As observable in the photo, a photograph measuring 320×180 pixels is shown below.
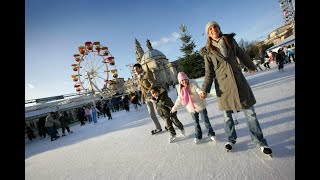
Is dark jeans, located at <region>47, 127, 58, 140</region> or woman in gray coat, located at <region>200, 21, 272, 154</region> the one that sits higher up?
woman in gray coat, located at <region>200, 21, 272, 154</region>

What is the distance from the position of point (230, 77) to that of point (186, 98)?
1.19 metres

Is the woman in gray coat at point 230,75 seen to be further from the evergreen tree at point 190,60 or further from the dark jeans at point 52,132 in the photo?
the evergreen tree at point 190,60

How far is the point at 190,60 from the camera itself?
155 feet

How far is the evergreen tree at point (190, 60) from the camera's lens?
46.0 m

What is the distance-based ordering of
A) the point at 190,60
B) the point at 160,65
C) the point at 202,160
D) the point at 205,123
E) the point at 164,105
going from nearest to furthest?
the point at 202,160 < the point at 205,123 < the point at 164,105 < the point at 190,60 < the point at 160,65

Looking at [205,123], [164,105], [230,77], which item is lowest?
[205,123]

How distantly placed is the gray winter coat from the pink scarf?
855 millimetres

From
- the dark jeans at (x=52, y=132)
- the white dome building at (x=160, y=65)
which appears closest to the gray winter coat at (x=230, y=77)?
the dark jeans at (x=52, y=132)

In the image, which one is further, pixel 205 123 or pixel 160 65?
pixel 160 65

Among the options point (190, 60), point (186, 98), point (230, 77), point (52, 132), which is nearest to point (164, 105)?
point (186, 98)

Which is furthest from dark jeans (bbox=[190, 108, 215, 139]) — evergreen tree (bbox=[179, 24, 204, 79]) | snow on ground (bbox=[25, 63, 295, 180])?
evergreen tree (bbox=[179, 24, 204, 79])

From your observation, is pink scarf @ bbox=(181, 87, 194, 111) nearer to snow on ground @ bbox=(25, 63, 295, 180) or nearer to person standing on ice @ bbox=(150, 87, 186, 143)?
snow on ground @ bbox=(25, 63, 295, 180)

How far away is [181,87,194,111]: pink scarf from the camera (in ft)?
12.7

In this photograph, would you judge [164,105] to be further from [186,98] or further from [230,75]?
[230,75]
